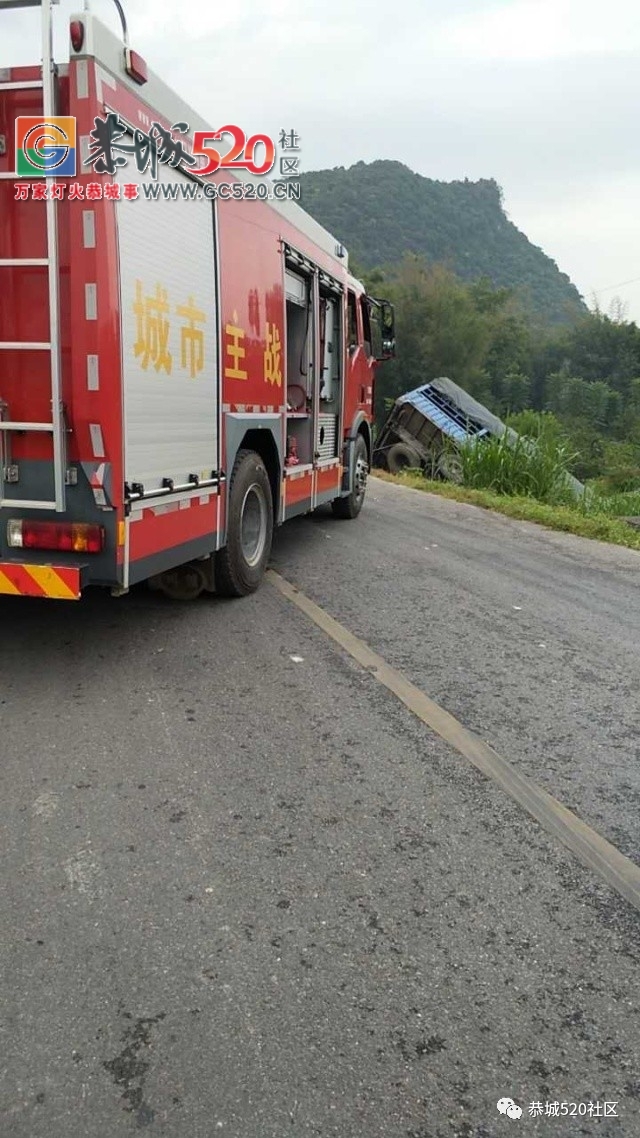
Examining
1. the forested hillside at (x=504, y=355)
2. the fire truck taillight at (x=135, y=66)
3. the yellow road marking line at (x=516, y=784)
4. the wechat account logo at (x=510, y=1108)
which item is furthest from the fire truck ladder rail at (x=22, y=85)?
the forested hillside at (x=504, y=355)

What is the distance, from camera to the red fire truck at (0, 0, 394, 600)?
3.87m

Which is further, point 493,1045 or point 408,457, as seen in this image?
point 408,457

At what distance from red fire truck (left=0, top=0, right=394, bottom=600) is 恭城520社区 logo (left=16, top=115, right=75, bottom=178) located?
0.01 meters

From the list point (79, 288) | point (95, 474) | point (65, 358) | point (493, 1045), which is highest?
point (79, 288)

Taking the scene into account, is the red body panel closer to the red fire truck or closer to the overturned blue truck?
the red fire truck

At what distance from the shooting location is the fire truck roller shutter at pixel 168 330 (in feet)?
13.6

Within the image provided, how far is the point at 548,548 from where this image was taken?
9.36m

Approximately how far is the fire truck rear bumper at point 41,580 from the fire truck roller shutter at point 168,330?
58 centimetres

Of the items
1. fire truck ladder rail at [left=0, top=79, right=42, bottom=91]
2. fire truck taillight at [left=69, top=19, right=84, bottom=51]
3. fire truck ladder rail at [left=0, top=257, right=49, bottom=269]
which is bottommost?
fire truck ladder rail at [left=0, top=257, right=49, bottom=269]

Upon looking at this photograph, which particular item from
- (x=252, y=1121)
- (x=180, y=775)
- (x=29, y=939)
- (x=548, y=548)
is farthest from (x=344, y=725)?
(x=548, y=548)

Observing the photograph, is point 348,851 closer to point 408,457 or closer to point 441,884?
point 441,884

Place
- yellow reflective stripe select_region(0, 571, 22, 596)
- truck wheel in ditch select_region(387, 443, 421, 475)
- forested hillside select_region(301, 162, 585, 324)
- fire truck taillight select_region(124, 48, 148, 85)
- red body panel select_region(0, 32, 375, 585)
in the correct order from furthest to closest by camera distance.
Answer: forested hillside select_region(301, 162, 585, 324)
truck wheel in ditch select_region(387, 443, 421, 475)
yellow reflective stripe select_region(0, 571, 22, 596)
fire truck taillight select_region(124, 48, 148, 85)
red body panel select_region(0, 32, 375, 585)

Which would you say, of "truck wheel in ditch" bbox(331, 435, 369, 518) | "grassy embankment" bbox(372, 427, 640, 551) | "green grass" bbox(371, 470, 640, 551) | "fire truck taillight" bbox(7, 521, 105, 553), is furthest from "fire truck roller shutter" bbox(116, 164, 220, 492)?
"grassy embankment" bbox(372, 427, 640, 551)

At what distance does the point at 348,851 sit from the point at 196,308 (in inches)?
130
